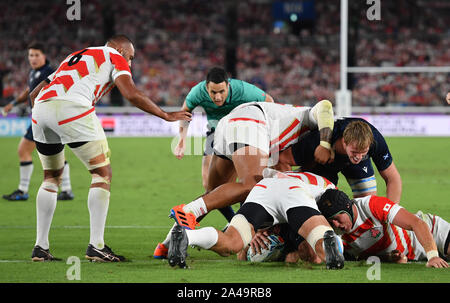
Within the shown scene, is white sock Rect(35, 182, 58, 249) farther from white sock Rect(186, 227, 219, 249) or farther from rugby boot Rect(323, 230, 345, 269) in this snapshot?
A: rugby boot Rect(323, 230, 345, 269)

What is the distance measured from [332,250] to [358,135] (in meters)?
1.15

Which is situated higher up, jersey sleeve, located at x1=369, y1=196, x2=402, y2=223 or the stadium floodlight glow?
the stadium floodlight glow

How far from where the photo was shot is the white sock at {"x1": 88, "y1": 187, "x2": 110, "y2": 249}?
20.3 feet

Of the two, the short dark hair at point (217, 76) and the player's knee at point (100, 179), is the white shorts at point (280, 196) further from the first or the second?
the short dark hair at point (217, 76)

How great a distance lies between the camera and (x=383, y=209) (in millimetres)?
5844

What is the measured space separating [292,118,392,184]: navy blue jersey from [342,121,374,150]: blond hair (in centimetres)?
61

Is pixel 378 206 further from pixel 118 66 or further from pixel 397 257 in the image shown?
pixel 118 66

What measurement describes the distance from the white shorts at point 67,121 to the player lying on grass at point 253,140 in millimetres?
1013

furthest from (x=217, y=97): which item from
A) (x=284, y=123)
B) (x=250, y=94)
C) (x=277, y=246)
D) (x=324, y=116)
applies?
(x=277, y=246)

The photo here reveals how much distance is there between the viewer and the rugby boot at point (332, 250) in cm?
538

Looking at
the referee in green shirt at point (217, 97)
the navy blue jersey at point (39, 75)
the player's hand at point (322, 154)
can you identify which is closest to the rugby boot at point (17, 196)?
the navy blue jersey at point (39, 75)

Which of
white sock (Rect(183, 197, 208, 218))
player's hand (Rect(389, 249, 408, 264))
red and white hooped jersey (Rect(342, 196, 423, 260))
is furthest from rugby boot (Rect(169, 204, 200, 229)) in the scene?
player's hand (Rect(389, 249, 408, 264))

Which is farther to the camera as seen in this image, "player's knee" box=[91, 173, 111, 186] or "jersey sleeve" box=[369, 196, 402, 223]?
"player's knee" box=[91, 173, 111, 186]

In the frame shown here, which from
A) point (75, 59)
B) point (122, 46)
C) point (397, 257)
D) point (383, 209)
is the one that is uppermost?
point (122, 46)
